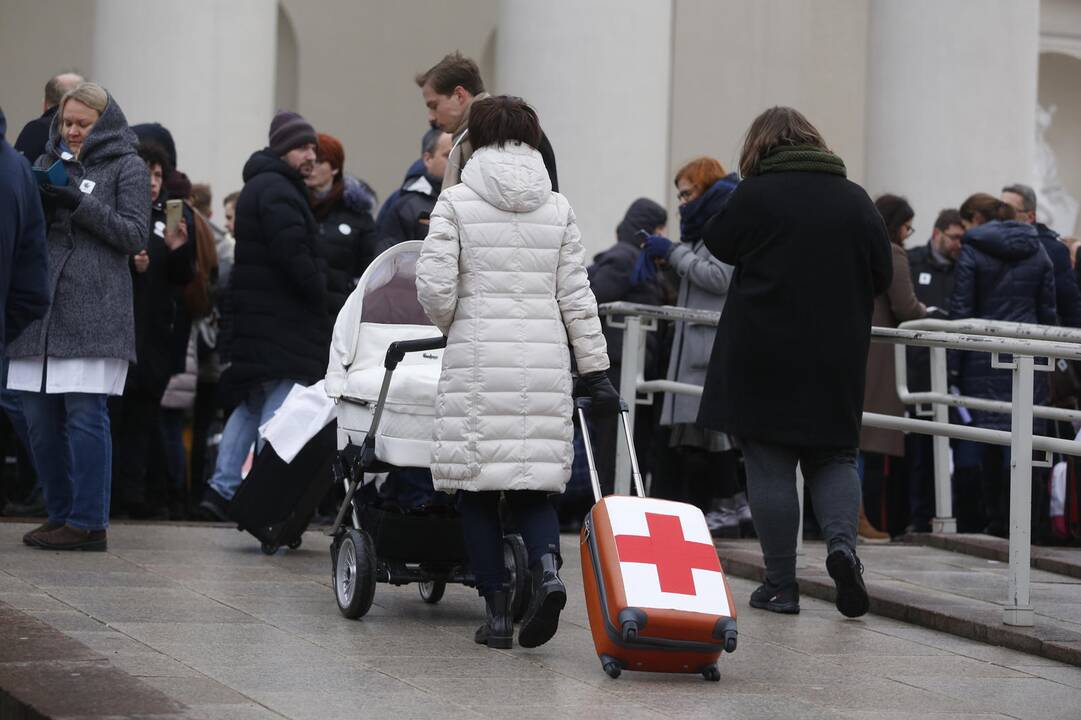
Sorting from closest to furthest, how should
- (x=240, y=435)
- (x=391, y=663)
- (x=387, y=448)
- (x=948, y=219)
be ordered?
(x=391, y=663)
(x=387, y=448)
(x=240, y=435)
(x=948, y=219)

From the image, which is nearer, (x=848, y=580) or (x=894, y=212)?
(x=848, y=580)

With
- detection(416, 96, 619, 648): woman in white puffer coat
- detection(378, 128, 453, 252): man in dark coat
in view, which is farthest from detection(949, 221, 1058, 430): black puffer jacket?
detection(416, 96, 619, 648): woman in white puffer coat

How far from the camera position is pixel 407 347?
6762mm

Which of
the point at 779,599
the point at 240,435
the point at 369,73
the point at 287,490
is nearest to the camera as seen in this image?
the point at 779,599

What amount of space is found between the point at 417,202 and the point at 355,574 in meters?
2.91

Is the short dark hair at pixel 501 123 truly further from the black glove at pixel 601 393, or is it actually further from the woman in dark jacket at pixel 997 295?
the woman in dark jacket at pixel 997 295

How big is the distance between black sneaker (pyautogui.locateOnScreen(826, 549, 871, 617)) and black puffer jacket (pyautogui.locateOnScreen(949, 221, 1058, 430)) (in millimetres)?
4205

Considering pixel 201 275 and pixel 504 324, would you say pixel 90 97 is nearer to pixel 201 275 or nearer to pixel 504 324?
pixel 201 275

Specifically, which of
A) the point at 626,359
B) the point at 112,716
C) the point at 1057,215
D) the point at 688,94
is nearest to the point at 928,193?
the point at 626,359

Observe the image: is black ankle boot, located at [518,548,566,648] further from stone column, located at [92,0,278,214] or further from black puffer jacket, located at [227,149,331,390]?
stone column, located at [92,0,278,214]

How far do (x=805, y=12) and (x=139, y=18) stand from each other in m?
8.78

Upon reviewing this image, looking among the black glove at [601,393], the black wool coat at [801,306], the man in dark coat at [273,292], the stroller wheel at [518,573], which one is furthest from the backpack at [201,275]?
the black glove at [601,393]

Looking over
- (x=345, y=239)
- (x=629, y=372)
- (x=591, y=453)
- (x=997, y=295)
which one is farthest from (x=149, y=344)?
(x=997, y=295)

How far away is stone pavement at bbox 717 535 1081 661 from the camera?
7.14 m
